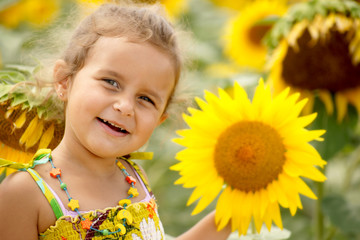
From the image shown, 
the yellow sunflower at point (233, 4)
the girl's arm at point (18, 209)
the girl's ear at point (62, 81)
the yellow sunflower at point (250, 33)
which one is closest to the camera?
the girl's arm at point (18, 209)

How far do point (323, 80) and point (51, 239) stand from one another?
87cm

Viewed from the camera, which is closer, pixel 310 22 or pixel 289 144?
pixel 289 144

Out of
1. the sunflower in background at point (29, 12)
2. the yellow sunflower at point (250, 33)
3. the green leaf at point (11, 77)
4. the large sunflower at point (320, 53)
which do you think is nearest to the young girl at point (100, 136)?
the green leaf at point (11, 77)

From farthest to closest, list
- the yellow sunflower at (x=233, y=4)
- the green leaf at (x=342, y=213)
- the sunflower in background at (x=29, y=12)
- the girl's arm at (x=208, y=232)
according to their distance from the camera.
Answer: the yellow sunflower at (x=233, y=4), the sunflower in background at (x=29, y=12), the green leaf at (x=342, y=213), the girl's arm at (x=208, y=232)

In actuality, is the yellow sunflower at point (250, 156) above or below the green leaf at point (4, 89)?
below

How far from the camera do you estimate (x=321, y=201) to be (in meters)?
1.32

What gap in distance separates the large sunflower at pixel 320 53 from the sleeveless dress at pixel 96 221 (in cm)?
65

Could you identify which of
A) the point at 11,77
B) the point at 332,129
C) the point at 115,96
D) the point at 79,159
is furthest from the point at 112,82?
the point at 332,129

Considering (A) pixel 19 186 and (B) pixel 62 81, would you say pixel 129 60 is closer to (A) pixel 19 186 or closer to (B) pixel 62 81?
(B) pixel 62 81

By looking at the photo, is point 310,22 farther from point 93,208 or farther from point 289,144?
point 93,208

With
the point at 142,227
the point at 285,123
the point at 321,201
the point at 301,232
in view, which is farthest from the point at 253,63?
the point at 142,227

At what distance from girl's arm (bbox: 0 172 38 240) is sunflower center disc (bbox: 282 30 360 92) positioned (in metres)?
0.84

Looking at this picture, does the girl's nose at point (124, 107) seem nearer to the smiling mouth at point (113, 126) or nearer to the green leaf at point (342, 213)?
the smiling mouth at point (113, 126)

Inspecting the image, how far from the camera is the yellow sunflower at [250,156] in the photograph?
2.99ft
